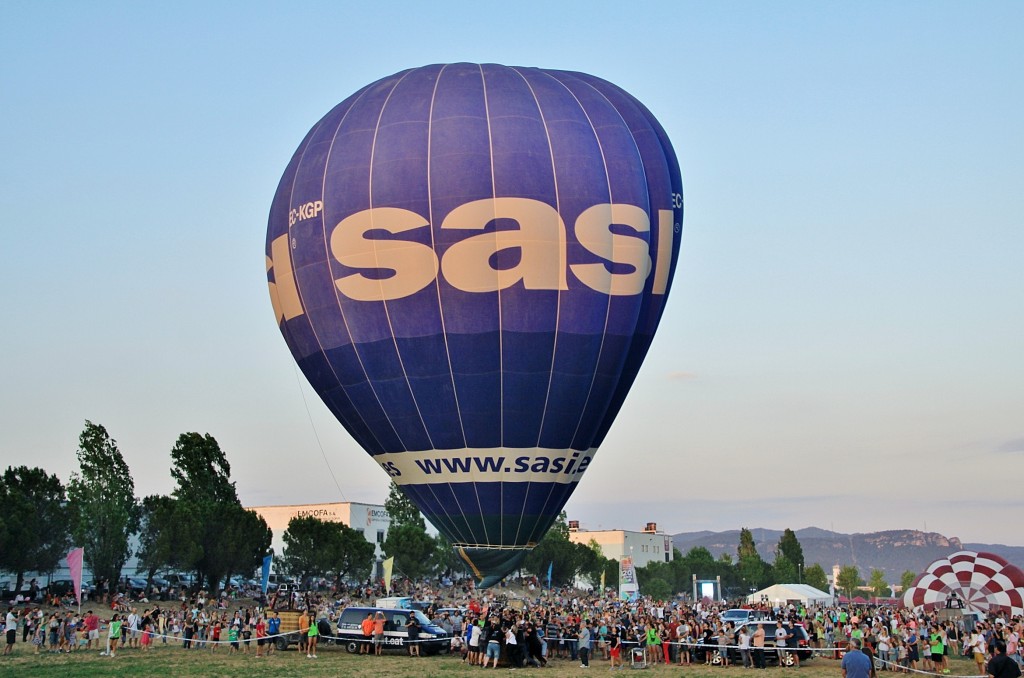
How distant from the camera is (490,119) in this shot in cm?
3067

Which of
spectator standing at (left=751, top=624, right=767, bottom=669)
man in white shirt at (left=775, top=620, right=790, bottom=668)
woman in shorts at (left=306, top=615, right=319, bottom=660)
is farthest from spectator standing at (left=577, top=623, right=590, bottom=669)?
woman in shorts at (left=306, top=615, right=319, bottom=660)

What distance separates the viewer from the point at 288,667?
26.8 meters

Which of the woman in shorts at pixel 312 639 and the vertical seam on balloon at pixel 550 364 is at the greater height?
the vertical seam on balloon at pixel 550 364

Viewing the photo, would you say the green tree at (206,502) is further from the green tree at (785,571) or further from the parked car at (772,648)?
the green tree at (785,571)

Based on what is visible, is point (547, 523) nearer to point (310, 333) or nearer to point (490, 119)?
point (310, 333)

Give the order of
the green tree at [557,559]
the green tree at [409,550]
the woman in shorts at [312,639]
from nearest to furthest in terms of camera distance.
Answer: the woman in shorts at [312,639] < the green tree at [409,550] < the green tree at [557,559]

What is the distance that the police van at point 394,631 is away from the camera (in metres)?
32.1

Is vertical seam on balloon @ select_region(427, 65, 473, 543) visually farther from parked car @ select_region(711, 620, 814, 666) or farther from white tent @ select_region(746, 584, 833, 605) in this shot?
white tent @ select_region(746, 584, 833, 605)

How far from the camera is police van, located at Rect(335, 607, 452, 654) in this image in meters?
32.1

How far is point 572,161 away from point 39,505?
44.2 m

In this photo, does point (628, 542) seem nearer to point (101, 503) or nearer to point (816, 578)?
point (816, 578)

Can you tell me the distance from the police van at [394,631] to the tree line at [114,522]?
30433 mm

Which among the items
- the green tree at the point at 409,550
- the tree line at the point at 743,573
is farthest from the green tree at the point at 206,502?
the tree line at the point at 743,573

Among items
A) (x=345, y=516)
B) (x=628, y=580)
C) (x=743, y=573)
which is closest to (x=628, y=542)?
(x=743, y=573)
